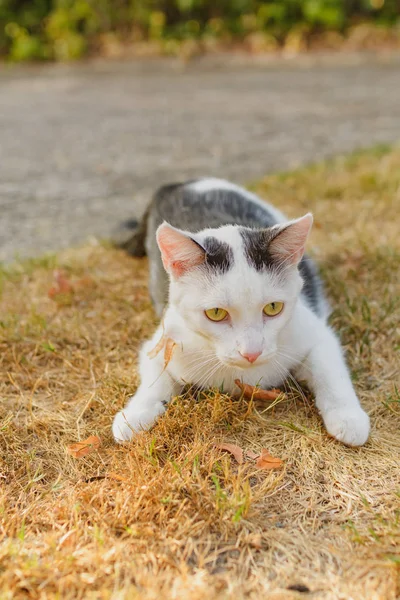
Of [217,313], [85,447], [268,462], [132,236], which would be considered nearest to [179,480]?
[268,462]

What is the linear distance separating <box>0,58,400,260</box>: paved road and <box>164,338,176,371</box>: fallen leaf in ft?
6.22

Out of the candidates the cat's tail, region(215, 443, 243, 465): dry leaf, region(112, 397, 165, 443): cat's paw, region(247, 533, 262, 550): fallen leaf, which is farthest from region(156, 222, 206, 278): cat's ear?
the cat's tail

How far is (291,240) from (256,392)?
0.58m

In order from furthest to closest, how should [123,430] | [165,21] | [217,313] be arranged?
[165,21]
[123,430]
[217,313]

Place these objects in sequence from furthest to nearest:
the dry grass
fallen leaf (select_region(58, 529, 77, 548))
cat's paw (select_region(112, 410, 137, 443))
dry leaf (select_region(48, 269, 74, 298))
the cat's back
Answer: dry leaf (select_region(48, 269, 74, 298))
the cat's back
cat's paw (select_region(112, 410, 137, 443))
fallen leaf (select_region(58, 529, 77, 548))
the dry grass

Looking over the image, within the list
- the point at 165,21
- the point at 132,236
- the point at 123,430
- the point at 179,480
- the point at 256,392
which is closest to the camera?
the point at 179,480

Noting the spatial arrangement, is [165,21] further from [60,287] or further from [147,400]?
[147,400]

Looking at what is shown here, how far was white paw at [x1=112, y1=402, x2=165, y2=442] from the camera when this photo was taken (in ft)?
7.18

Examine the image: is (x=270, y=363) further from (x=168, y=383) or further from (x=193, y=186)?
(x=193, y=186)

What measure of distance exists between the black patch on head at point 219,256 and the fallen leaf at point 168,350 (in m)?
0.37

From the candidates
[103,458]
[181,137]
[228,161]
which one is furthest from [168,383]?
[181,137]

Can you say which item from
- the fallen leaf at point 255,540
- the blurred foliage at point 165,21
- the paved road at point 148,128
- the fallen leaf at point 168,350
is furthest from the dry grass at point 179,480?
the blurred foliage at point 165,21

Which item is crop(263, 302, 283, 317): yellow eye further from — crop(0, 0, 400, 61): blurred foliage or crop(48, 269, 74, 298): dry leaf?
crop(0, 0, 400, 61): blurred foliage

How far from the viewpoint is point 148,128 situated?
6.59 meters
